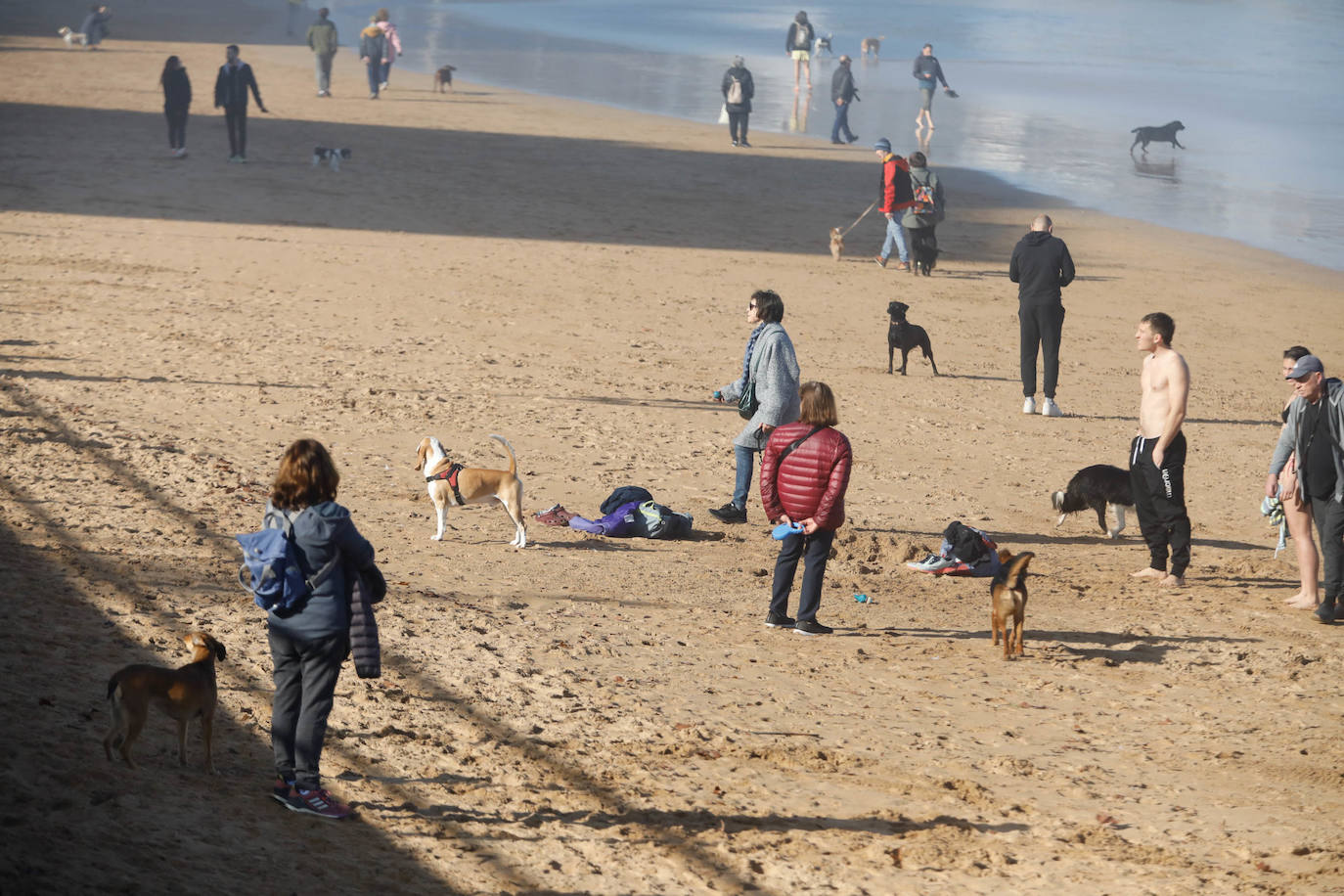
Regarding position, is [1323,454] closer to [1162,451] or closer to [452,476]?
[1162,451]

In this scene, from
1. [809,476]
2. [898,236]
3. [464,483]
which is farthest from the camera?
[898,236]

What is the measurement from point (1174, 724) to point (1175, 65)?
71.7m

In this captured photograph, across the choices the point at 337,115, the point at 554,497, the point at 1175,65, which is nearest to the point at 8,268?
the point at 554,497

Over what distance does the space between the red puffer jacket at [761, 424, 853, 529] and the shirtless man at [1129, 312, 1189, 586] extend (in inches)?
118

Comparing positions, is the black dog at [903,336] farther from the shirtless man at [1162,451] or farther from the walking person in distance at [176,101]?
the walking person in distance at [176,101]

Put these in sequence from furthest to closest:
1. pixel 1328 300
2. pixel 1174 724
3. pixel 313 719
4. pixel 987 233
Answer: pixel 987 233 → pixel 1328 300 → pixel 1174 724 → pixel 313 719

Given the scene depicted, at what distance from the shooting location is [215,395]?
536 inches

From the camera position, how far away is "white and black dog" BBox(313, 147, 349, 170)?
27.5 meters

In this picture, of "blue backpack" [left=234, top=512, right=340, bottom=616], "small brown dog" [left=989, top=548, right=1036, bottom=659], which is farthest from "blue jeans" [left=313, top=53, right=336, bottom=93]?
"blue backpack" [left=234, top=512, right=340, bottom=616]

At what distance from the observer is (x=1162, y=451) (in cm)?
1023

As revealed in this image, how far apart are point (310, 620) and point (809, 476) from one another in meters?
3.73

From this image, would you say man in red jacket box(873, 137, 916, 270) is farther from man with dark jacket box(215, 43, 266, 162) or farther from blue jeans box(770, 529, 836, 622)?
blue jeans box(770, 529, 836, 622)

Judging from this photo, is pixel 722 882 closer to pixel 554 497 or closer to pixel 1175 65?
pixel 554 497

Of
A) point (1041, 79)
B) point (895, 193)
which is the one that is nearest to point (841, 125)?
point (895, 193)
